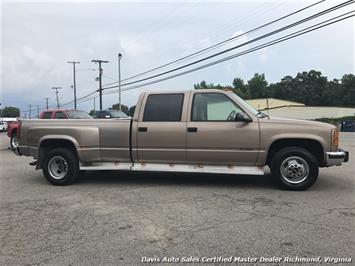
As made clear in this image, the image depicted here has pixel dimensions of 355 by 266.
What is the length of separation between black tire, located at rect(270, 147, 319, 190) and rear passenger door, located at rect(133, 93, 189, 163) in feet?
5.84

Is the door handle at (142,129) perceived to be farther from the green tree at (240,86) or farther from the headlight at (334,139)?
the green tree at (240,86)

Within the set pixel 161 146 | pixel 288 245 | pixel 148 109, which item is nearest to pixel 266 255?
pixel 288 245

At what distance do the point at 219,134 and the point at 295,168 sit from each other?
4.94 ft

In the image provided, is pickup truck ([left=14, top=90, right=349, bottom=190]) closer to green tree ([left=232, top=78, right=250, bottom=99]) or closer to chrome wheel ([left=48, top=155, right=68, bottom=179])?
chrome wheel ([left=48, top=155, right=68, bottom=179])

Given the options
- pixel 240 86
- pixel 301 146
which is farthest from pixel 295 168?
pixel 240 86

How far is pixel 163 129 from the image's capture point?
8070 millimetres

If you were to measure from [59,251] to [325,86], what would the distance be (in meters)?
111

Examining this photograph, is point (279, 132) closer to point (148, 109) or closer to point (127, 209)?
point (148, 109)

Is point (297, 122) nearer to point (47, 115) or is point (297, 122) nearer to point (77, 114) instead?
point (77, 114)

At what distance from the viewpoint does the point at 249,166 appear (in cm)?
780

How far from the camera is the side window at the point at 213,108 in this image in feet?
25.8

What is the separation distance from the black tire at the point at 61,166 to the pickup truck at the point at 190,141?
0.02 m

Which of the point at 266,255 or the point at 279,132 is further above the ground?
the point at 279,132

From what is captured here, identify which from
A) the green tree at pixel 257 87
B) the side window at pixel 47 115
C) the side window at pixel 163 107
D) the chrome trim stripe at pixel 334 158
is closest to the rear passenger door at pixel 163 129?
the side window at pixel 163 107
